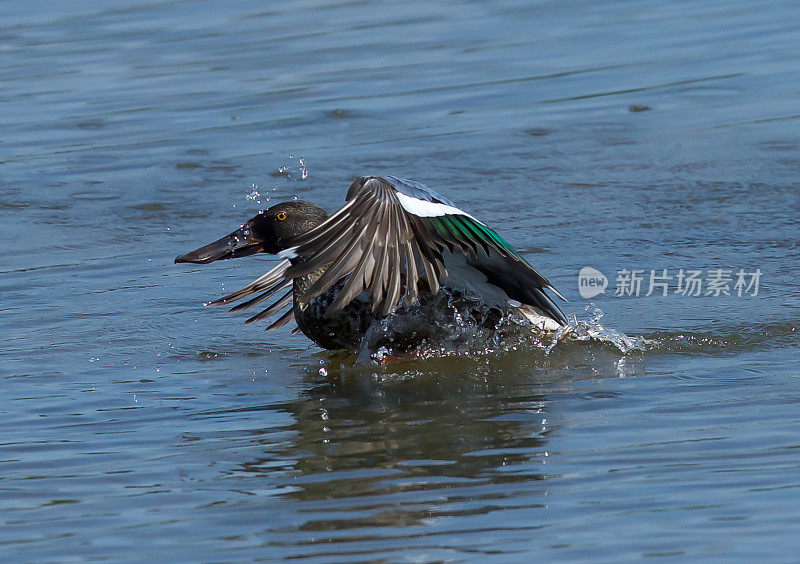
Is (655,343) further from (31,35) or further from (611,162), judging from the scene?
(31,35)

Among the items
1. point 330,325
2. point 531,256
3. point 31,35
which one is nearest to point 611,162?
point 531,256

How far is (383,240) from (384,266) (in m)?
0.11

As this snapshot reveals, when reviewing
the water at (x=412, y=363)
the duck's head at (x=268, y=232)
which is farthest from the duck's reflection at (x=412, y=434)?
the duck's head at (x=268, y=232)

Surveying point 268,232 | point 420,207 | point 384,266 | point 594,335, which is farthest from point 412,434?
point 268,232

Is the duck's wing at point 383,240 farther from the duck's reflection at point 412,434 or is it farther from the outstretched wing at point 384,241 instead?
the duck's reflection at point 412,434

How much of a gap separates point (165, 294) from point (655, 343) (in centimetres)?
274

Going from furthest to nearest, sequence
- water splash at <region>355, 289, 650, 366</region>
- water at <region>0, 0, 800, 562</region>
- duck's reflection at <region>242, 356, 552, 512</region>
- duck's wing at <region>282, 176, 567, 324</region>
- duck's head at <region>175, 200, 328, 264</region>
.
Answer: duck's head at <region>175, 200, 328, 264</region>
water splash at <region>355, 289, 650, 366</region>
duck's wing at <region>282, 176, 567, 324</region>
duck's reflection at <region>242, 356, 552, 512</region>
water at <region>0, 0, 800, 562</region>

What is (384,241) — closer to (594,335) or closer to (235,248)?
(235,248)

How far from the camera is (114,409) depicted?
561cm

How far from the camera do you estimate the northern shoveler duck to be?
5492 millimetres

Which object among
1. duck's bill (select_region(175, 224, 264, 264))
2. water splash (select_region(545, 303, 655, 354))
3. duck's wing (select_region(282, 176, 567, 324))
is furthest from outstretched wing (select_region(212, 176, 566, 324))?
duck's bill (select_region(175, 224, 264, 264))

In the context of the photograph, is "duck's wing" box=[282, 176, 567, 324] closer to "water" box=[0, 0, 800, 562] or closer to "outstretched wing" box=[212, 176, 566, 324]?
"outstretched wing" box=[212, 176, 566, 324]

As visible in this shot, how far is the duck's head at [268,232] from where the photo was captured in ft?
21.5

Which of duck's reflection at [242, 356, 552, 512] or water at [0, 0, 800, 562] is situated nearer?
water at [0, 0, 800, 562]
